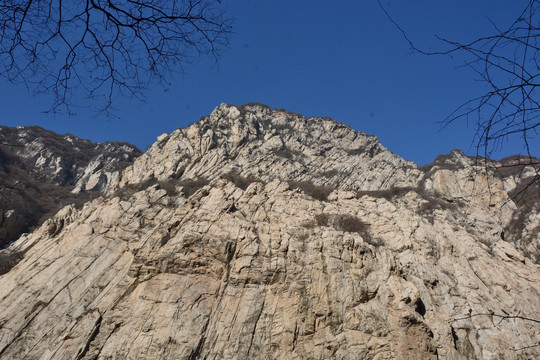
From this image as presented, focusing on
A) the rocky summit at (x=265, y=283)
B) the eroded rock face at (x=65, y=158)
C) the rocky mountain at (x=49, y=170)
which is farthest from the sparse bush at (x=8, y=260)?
the eroded rock face at (x=65, y=158)

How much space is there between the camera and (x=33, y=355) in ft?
45.3

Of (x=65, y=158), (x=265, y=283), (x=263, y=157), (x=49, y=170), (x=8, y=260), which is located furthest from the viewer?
(x=65, y=158)

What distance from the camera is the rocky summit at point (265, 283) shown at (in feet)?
45.4

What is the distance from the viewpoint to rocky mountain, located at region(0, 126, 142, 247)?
107ft

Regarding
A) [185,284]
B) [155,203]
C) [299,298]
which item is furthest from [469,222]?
[155,203]

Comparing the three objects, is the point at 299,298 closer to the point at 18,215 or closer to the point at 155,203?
the point at 155,203

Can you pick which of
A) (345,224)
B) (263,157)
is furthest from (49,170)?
(345,224)

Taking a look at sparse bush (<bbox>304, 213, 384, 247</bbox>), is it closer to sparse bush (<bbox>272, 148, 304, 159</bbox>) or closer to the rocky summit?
the rocky summit

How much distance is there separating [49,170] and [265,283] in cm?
5249

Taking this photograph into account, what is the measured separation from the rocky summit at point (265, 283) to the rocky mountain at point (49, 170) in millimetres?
8563

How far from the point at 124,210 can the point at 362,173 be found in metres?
33.3

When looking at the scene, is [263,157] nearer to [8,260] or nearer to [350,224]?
[350,224]

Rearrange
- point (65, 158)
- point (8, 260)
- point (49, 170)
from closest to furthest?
point (8, 260), point (49, 170), point (65, 158)

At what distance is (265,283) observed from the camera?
16.0 m
